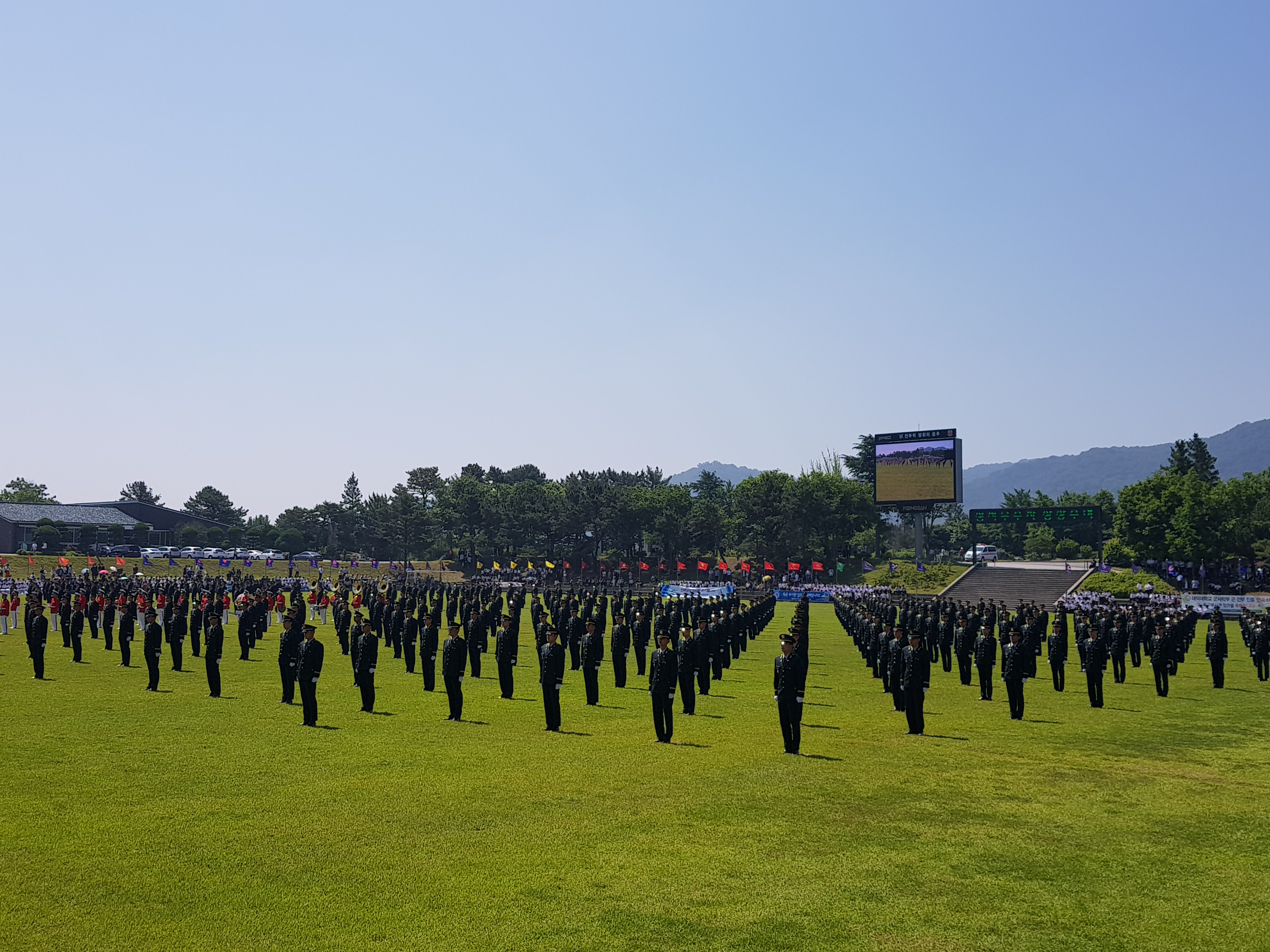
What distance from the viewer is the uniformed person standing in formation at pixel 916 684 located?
1643 cm

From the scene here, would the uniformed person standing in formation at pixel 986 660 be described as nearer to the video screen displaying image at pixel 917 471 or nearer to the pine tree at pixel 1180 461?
the video screen displaying image at pixel 917 471

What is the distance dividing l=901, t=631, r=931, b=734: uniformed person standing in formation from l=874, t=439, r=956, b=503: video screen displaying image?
194 ft

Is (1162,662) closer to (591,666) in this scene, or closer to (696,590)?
(591,666)

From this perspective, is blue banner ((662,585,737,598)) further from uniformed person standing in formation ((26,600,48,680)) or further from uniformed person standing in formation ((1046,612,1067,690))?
uniformed person standing in formation ((26,600,48,680))

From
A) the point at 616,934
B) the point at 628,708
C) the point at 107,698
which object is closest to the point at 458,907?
the point at 616,934

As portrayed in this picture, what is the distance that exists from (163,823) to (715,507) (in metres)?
106

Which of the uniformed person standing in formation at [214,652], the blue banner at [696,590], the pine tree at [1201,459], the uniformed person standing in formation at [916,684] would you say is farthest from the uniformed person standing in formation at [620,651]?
the pine tree at [1201,459]

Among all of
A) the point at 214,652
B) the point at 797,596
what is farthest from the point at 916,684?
the point at 797,596

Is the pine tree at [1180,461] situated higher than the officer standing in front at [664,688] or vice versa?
the pine tree at [1180,461]

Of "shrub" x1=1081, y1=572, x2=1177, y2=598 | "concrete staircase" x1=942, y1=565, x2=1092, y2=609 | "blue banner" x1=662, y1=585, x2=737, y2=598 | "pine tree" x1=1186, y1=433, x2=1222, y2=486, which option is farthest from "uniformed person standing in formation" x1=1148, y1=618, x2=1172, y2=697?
"pine tree" x1=1186, y1=433, x2=1222, y2=486

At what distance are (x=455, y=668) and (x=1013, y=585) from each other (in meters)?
65.0

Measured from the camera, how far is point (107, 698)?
19.0m

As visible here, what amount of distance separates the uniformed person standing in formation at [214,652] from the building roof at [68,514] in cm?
9560

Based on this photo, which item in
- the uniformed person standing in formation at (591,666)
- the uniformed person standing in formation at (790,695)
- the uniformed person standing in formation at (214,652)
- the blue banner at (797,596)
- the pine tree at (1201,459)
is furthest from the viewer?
the pine tree at (1201,459)
